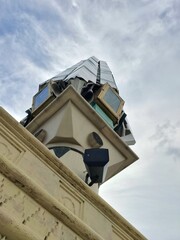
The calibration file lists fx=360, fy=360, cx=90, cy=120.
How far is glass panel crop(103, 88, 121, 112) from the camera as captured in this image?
9523mm

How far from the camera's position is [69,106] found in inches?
302

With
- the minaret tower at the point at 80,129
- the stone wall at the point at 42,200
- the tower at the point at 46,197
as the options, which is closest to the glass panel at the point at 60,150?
the minaret tower at the point at 80,129

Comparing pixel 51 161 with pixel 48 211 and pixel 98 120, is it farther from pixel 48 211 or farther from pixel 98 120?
pixel 98 120

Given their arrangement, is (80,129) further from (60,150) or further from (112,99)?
(112,99)

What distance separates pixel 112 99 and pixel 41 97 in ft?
6.51

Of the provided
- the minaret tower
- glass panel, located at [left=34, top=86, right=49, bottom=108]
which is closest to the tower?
the minaret tower

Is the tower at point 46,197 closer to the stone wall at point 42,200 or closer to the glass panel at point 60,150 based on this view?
the stone wall at point 42,200

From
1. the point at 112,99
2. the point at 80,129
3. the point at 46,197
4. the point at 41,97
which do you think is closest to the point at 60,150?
the point at 80,129

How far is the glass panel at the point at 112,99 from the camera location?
31.2 ft

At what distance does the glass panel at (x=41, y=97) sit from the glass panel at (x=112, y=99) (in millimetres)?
1609

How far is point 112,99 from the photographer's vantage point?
973 cm

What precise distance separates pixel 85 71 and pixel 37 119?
354 centimetres

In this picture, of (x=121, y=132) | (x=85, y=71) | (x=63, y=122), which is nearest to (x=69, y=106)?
(x=63, y=122)

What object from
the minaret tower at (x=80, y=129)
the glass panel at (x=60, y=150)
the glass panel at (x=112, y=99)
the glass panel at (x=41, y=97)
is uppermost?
the glass panel at (x=112, y=99)
